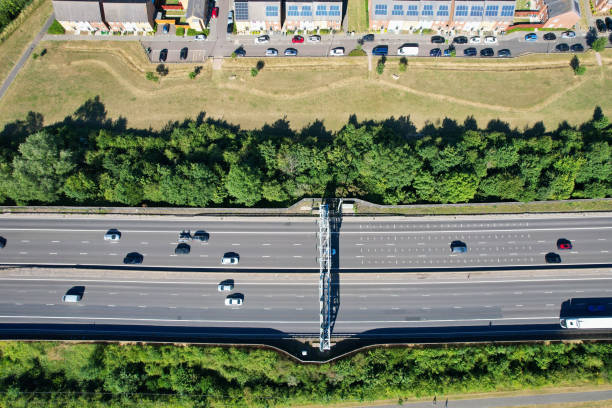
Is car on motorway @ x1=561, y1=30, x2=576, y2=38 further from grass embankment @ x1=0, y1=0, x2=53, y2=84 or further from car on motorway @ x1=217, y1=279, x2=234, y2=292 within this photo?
grass embankment @ x1=0, y1=0, x2=53, y2=84

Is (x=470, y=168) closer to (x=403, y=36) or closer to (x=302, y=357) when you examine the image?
(x=403, y=36)

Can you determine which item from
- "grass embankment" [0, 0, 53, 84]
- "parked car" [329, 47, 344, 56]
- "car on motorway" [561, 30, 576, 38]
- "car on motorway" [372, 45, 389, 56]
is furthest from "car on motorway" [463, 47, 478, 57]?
"grass embankment" [0, 0, 53, 84]

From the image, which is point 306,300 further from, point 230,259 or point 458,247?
point 458,247

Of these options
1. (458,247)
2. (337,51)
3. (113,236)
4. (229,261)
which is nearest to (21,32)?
(113,236)

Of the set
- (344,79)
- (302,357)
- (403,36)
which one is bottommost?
(302,357)

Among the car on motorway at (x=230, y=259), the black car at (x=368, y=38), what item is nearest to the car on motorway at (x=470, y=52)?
the black car at (x=368, y=38)

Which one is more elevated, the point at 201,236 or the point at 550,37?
the point at 550,37

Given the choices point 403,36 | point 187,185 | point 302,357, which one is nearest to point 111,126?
point 187,185
